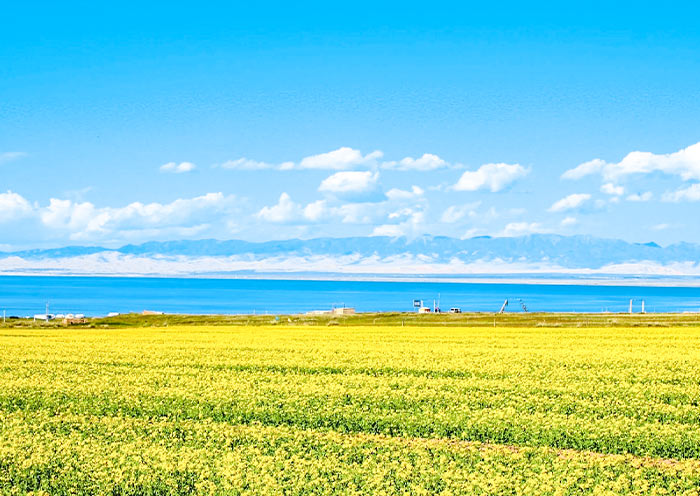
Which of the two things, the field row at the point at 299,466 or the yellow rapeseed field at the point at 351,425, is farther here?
the yellow rapeseed field at the point at 351,425

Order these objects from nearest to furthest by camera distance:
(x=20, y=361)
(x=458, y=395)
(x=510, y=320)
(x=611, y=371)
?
(x=458, y=395) < (x=611, y=371) < (x=20, y=361) < (x=510, y=320)

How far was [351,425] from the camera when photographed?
16625 mm

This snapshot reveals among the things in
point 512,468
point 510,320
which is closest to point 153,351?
point 512,468

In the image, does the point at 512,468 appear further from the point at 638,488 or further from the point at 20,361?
the point at 20,361

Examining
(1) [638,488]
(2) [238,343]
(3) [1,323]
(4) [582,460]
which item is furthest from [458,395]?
(3) [1,323]

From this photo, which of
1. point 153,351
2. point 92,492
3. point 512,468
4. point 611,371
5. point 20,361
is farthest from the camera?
point 153,351

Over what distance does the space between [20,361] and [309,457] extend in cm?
1814

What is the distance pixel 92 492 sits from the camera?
12.1 meters

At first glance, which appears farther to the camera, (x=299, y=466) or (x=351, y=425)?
(x=351, y=425)

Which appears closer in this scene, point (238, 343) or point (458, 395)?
point (458, 395)

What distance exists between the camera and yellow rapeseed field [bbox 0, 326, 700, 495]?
12500mm

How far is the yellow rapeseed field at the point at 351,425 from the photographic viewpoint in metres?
12.5

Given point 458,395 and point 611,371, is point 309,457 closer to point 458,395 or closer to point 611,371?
point 458,395

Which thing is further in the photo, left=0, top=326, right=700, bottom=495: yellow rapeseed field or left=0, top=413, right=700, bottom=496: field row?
left=0, top=326, right=700, bottom=495: yellow rapeseed field
